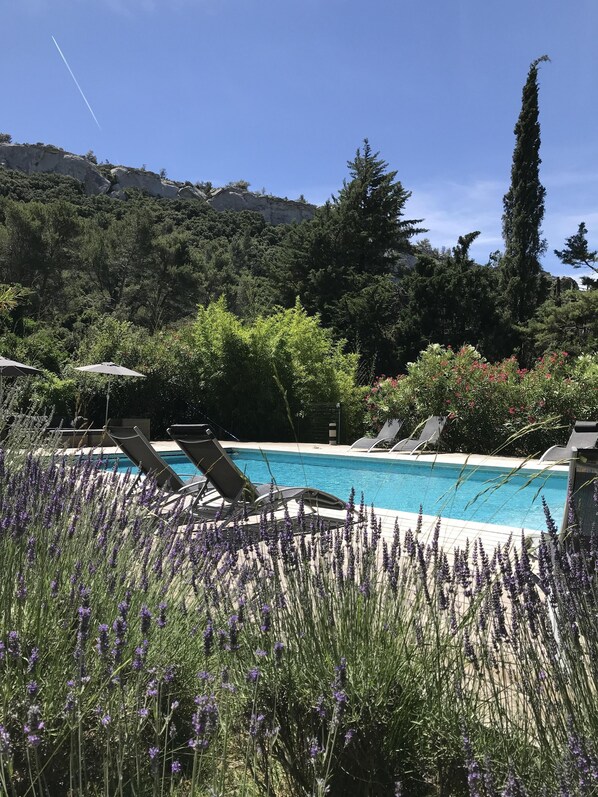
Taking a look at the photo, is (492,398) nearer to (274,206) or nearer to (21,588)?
(21,588)

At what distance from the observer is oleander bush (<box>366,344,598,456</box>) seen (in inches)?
526

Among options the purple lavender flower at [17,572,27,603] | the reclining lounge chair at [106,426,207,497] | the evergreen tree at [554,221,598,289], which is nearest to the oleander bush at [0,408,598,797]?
the purple lavender flower at [17,572,27,603]

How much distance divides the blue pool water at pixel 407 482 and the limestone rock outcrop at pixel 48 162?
58.1 metres

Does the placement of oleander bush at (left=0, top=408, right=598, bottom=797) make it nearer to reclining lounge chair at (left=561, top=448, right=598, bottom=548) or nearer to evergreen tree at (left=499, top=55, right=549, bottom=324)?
reclining lounge chair at (left=561, top=448, right=598, bottom=548)

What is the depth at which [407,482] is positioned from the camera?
11.3m

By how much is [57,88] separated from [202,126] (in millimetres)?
3608

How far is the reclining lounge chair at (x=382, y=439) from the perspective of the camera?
48.7 feet

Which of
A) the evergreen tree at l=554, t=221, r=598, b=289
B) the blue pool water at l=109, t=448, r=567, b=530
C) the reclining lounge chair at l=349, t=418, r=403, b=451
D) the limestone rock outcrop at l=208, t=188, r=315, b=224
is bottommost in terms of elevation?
the blue pool water at l=109, t=448, r=567, b=530

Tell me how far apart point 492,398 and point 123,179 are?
6678 cm

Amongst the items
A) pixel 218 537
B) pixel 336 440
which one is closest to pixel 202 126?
pixel 336 440

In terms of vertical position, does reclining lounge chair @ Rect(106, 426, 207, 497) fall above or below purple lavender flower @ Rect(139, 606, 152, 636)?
below

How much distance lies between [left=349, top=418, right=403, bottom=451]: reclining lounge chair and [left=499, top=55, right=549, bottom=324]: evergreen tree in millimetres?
14837

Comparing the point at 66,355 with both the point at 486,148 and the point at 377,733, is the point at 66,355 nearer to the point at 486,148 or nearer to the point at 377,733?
the point at 486,148

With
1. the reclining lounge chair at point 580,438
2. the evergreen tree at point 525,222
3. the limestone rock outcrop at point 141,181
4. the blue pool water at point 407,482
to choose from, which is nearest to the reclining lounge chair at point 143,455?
the blue pool water at point 407,482
